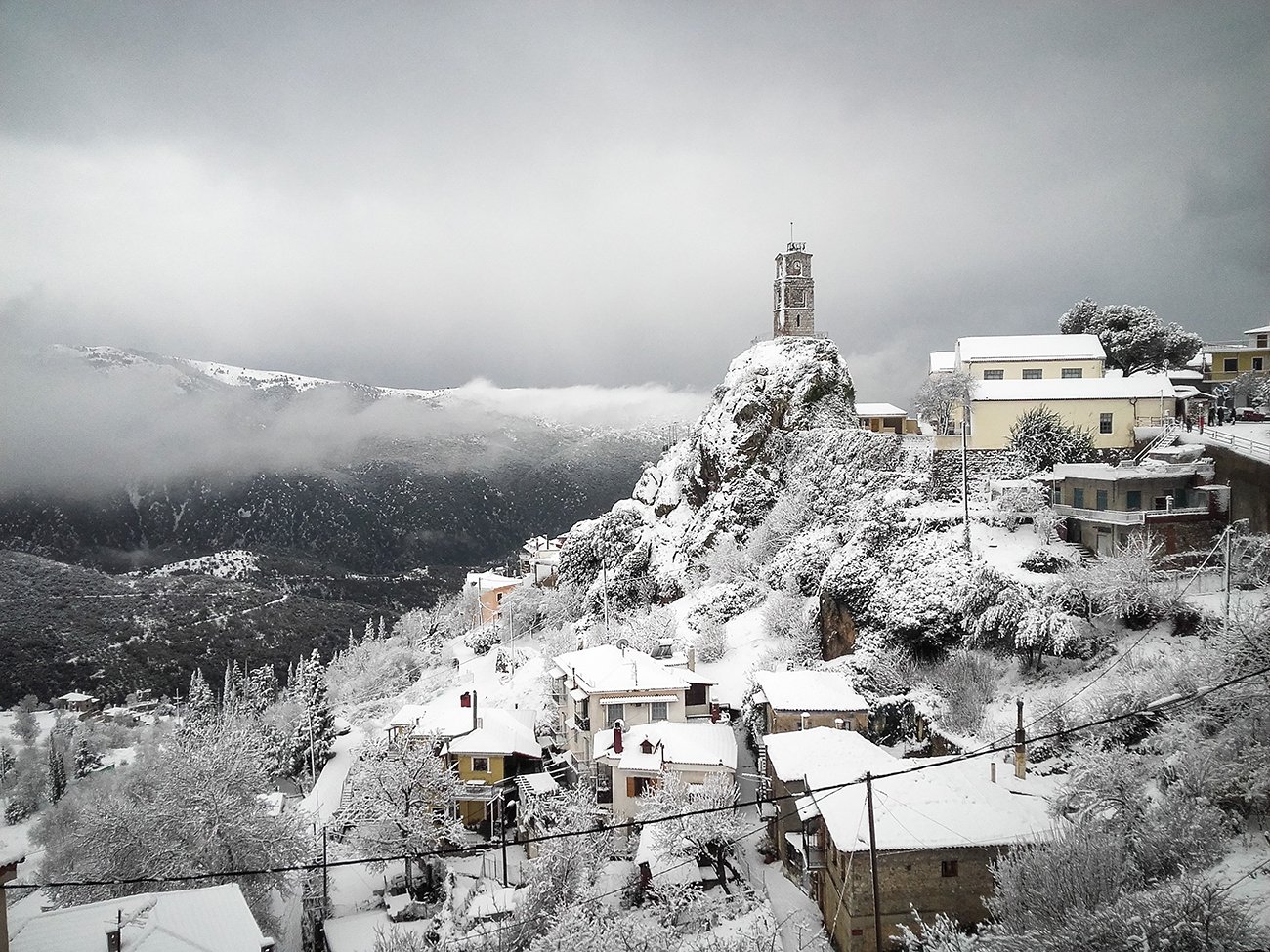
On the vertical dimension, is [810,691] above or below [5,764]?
above

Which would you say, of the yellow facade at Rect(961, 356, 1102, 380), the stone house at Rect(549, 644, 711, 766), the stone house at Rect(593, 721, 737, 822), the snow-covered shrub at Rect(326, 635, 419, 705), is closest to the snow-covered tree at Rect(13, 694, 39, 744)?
the snow-covered shrub at Rect(326, 635, 419, 705)

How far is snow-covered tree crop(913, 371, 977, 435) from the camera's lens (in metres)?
42.4

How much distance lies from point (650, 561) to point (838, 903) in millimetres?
45267

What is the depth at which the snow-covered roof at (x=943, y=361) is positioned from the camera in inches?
1986

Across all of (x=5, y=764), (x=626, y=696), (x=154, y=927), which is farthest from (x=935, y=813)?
(x=5, y=764)

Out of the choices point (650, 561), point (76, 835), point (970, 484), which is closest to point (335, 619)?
point (650, 561)

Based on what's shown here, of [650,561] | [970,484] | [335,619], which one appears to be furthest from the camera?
[335,619]

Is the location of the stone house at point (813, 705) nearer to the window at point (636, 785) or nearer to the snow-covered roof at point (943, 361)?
the window at point (636, 785)

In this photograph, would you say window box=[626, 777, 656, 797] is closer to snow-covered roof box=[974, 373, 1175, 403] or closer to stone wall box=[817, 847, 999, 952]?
stone wall box=[817, 847, 999, 952]

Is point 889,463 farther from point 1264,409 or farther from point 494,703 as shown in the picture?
point 494,703

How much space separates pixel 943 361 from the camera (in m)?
52.0

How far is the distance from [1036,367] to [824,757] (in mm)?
32047

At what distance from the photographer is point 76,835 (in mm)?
27125

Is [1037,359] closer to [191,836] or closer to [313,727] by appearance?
[191,836]
